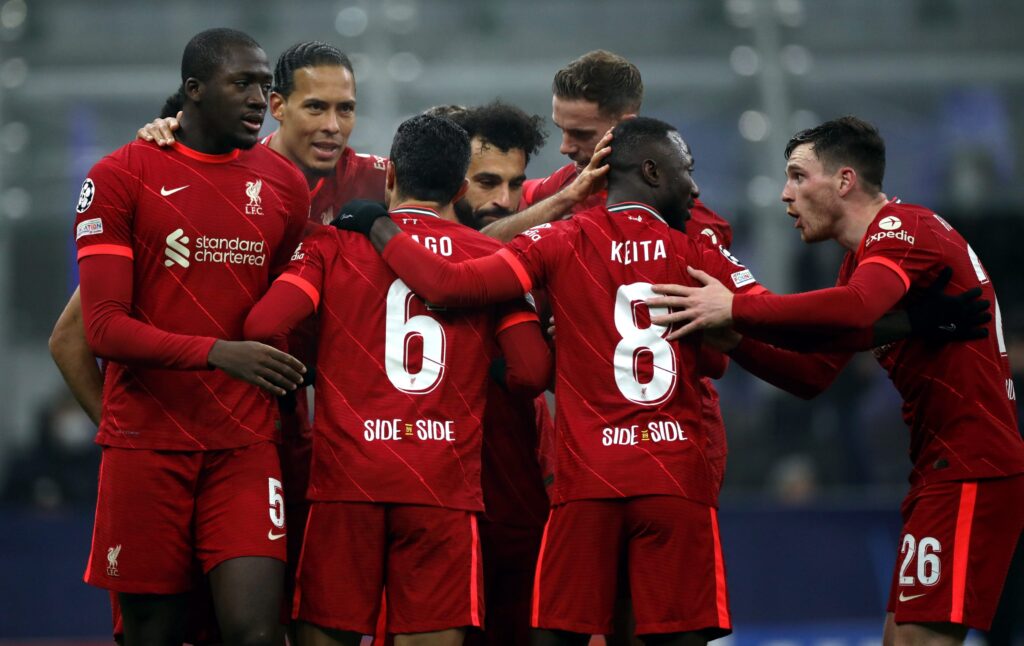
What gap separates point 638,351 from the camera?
4676 millimetres

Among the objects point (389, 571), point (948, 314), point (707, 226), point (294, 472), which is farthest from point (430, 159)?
point (948, 314)

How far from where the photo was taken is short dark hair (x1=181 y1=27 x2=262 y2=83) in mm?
4904

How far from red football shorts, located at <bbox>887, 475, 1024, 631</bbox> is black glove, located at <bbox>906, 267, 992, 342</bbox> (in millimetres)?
557

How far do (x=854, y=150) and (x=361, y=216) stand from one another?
2.01m

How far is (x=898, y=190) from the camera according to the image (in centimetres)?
1410

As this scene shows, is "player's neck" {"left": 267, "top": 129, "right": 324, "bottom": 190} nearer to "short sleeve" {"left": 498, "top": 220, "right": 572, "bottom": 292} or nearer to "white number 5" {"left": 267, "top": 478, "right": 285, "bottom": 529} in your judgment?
"short sleeve" {"left": 498, "top": 220, "right": 572, "bottom": 292}

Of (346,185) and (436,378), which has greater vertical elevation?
(346,185)

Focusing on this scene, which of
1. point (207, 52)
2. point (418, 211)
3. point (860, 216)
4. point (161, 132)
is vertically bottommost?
point (418, 211)

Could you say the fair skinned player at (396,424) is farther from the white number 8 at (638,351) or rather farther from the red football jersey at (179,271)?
the white number 8 at (638,351)

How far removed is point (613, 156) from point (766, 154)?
9642 millimetres

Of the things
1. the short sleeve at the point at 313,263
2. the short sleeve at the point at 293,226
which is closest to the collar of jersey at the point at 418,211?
the short sleeve at the point at 313,263

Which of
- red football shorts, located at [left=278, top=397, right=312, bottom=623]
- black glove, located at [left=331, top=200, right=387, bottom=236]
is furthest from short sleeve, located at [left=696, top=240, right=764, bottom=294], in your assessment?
red football shorts, located at [left=278, top=397, right=312, bottom=623]

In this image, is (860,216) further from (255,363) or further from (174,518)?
(174,518)

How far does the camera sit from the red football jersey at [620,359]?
15.1ft
